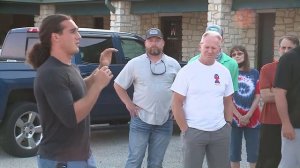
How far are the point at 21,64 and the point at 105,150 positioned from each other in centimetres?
186

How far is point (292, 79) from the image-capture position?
4680 millimetres

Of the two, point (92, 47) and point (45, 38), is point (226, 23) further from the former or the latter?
point (45, 38)

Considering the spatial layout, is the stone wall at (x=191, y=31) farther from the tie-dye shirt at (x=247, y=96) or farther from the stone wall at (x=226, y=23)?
the tie-dye shirt at (x=247, y=96)

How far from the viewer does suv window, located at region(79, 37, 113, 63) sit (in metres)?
8.21

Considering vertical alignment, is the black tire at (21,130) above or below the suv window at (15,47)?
below

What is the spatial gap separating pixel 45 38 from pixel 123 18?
1239 cm

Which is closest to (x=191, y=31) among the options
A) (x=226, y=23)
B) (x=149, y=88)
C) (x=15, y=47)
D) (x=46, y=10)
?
(x=226, y=23)

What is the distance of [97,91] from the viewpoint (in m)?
3.18

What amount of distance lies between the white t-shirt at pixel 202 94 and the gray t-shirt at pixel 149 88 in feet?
2.79

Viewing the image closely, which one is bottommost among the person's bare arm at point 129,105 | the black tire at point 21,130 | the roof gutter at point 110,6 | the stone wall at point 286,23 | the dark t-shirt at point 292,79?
the black tire at point 21,130

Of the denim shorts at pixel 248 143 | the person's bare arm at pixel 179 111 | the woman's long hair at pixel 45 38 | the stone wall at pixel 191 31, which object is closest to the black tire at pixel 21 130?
the denim shorts at pixel 248 143

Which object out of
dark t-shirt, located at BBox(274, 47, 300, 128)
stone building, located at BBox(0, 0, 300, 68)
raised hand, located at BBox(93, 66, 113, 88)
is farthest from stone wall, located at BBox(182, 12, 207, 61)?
raised hand, located at BBox(93, 66, 113, 88)

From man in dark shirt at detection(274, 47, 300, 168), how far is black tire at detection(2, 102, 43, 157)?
3.75 metres

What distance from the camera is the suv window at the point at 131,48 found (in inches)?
345
